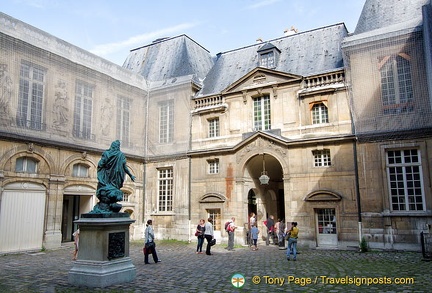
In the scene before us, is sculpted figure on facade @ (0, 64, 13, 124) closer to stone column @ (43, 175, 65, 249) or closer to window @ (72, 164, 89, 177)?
stone column @ (43, 175, 65, 249)

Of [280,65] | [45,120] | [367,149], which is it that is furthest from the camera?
[280,65]

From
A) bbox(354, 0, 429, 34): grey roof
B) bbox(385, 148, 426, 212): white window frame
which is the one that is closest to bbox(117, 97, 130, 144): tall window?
bbox(354, 0, 429, 34): grey roof

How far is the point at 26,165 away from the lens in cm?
1498

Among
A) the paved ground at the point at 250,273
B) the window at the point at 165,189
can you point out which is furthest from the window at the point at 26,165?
the window at the point at 165,189

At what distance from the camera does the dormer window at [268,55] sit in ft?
63.5

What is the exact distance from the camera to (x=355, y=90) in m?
15.4

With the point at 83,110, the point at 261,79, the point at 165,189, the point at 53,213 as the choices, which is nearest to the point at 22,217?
the point at 53,213

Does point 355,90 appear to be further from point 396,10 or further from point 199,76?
point 199,76

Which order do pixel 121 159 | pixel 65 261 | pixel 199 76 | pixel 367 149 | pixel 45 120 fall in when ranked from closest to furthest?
pixel 121 159 < pixel 65 261 < pixel 367 149 < pixel 45 120 < pixel 199 76

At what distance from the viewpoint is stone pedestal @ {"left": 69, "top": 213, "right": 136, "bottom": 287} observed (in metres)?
7.60

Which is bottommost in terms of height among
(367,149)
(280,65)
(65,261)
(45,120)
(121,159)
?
(65,261)

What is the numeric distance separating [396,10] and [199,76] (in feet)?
36.6

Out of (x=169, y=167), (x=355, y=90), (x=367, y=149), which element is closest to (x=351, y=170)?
(x=367, y=149)

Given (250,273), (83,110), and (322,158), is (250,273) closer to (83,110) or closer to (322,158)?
(322,158)
